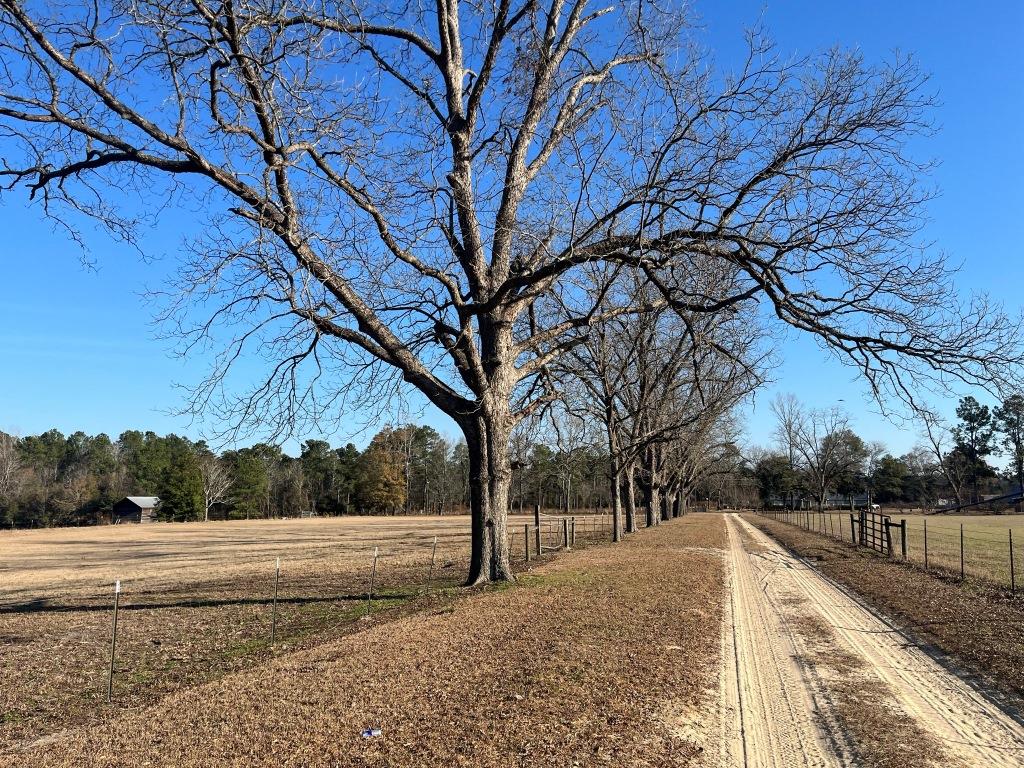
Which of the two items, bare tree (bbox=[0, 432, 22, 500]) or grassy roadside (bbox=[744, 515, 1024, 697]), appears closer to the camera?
grassy roadside (bbox=[744, 515, 1024, 697])

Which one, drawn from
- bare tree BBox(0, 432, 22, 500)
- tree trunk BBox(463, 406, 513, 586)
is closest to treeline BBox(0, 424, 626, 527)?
bare tree BBox(0, 432, 22, 500)

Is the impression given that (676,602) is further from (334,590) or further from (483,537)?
(334,590)

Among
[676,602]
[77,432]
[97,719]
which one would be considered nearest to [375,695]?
[97,719]

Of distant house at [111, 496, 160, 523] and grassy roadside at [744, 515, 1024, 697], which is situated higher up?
grassy roadside at [744, 515, 1024, 697]

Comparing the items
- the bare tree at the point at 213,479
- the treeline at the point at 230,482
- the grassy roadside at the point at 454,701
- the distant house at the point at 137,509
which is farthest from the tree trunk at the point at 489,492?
the bare tree at the point at 213,479

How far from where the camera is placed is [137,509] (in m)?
86.9

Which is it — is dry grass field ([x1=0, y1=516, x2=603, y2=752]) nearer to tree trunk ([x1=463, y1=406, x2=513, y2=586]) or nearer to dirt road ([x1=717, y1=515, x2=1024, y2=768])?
tree trunk ([x1=463, y1=406, x2=513, y2=586])

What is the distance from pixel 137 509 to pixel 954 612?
9561 centimetres

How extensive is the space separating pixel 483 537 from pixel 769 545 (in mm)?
17440

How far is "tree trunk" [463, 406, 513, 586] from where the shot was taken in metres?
12.0

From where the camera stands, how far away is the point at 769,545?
25703mm

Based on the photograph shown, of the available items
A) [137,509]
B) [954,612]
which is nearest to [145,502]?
[137,509]

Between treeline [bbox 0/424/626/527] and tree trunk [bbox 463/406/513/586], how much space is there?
64349mm

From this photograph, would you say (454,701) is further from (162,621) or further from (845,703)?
(162,621)
